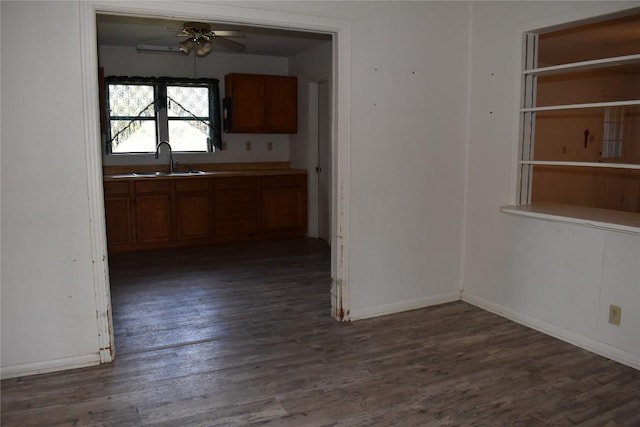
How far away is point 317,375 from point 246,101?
451 centimetres

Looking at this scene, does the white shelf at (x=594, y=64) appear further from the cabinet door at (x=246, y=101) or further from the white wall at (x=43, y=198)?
the cabinet door at (x=246, y=101)

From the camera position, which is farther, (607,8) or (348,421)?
(607,8)

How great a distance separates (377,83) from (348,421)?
7.41 feet

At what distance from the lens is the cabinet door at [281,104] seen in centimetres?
680

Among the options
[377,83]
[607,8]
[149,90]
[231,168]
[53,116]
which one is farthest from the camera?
[231,168]

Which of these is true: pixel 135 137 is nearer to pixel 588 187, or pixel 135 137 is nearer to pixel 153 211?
pixel 153 211

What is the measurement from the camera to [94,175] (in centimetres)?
295

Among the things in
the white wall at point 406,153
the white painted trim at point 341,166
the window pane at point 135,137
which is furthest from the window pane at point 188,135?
the white wall at point 406,153

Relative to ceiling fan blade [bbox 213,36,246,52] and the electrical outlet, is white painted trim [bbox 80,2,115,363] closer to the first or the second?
ceiling fan blade [bbox 213,36,246,52]

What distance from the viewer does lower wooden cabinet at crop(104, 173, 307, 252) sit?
593 centimetres

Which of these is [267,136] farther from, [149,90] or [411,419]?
[411,419]

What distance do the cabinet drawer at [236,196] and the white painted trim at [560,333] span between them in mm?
3168

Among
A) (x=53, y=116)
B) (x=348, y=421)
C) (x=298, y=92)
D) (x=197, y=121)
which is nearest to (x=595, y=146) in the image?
(x=298, y=92)

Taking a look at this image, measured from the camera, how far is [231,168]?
6.98 meters
